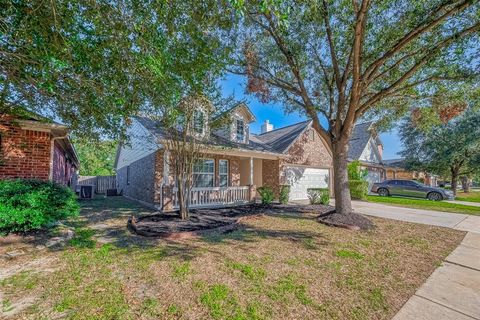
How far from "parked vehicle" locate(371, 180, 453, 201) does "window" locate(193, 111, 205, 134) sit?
18.8 metres

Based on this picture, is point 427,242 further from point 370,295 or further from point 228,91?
point 228,91

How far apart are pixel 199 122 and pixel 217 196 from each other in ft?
15.8

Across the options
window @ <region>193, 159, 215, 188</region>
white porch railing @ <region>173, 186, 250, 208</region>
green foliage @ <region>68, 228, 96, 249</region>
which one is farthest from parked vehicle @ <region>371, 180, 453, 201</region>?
green foliage @ <region>68, 228, 96, 249</region>

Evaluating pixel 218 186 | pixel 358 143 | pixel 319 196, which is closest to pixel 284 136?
pixel 319 196

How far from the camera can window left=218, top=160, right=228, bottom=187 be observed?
12.7 metres

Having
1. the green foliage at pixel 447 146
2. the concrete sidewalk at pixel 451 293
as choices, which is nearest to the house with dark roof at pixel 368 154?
the green foliage at pixel 447 146

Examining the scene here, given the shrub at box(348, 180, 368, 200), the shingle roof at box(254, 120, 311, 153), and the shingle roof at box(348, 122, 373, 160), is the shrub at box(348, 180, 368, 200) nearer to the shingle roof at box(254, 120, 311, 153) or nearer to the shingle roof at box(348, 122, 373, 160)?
the shingle roof at box(254, 120, 311, 153)

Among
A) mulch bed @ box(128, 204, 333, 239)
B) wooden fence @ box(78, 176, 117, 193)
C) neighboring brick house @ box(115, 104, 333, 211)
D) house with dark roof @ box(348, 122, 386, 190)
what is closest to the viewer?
mulch bed @ box(128, 204, 333, 239)

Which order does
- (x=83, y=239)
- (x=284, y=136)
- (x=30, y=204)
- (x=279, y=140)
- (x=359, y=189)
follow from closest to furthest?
(x=30, y=204)
(x=83, y=239)
(x=359, y=189)
(x=279, y=140)
(x=284, y=136)

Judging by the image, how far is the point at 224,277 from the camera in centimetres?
365

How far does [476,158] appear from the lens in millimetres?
21375

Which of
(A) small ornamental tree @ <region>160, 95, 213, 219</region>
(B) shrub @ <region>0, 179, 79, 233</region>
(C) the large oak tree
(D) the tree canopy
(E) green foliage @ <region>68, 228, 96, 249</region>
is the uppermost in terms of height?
(C) the large oak tree

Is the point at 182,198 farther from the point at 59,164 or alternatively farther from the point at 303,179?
the point at 303,179

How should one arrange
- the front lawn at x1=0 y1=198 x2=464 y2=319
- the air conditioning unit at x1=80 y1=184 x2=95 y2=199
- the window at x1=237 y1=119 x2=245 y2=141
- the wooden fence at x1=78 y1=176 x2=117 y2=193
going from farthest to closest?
1. the wooden fence at x1=78 y1=176 x2=117 y2=193
2. the air conditioning unit at x1=80 y1=184 x2=95 y2=199
3. the window at x1=237 y1=119 x2=245 y2=141
4. the front lawn at x1=0 y1=198 x2=464 y2=319
